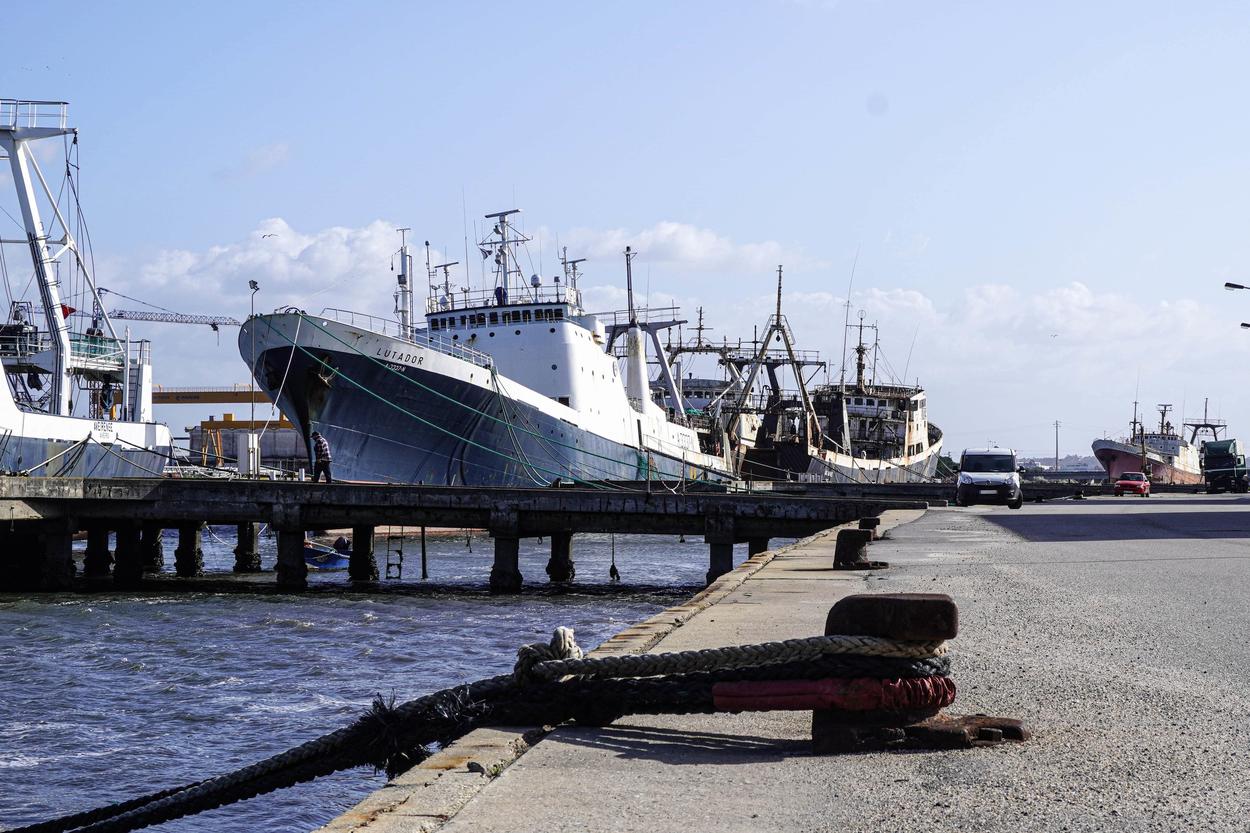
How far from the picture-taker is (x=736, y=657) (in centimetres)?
552

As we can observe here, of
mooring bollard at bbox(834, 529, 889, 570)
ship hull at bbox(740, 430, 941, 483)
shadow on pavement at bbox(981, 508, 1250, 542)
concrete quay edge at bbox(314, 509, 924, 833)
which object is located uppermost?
ship hull at bbox(740, 430, 941, 483)

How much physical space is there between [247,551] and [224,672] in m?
19.6

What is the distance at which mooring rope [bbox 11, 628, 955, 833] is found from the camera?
5191mm

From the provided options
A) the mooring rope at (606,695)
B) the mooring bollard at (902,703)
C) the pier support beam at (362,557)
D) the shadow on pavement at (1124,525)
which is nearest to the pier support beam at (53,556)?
the pier support beam at (362,557)

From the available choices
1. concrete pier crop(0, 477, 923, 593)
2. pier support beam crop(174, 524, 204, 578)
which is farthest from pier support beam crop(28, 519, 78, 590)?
pier support beam crop(174, 524, 204, 578)

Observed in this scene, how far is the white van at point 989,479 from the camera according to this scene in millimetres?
35969

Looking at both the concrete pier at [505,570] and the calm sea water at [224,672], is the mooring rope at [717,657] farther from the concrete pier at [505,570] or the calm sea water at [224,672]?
the concrete pier at [505,570]

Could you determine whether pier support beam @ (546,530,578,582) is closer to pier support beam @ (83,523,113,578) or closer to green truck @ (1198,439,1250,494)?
pier support beam @ (83,523,113,578)

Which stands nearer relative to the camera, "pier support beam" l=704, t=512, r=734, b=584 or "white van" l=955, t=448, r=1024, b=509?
"pier support beam" l=704, t=512, r=734, b=584

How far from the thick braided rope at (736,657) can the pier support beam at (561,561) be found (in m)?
26.3

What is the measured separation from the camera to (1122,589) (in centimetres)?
1173

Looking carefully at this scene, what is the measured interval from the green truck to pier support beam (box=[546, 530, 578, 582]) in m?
42.3

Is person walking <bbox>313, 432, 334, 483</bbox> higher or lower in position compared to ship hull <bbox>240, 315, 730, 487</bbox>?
lower

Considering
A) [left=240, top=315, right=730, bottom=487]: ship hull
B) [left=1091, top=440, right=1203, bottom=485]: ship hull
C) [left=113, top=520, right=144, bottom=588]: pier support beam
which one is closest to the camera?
[left=113, top=520, right=144, bottom=588]: pier support beam
